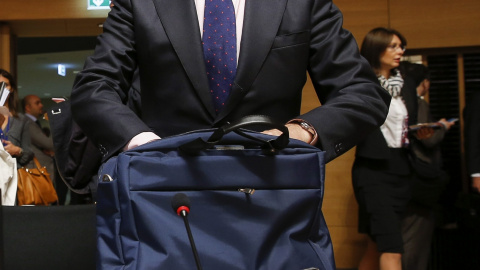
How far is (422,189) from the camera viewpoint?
4.47m

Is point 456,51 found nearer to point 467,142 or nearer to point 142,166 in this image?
point 467,142

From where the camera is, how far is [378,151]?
4031mm

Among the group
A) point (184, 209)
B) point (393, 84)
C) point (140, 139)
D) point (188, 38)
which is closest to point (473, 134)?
point (393, 84)

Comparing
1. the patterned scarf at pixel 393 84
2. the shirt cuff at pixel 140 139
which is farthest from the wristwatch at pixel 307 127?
the patterned scarf at pixel 393 84

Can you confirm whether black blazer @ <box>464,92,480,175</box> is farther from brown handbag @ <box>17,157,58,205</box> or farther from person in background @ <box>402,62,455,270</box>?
brown handbag @ <box>17,157,58,205</box>

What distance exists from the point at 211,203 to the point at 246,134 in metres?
0.13

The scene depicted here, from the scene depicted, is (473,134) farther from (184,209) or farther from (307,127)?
(184,209)

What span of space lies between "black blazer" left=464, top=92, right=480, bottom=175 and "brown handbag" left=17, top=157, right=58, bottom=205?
2665 millimetres

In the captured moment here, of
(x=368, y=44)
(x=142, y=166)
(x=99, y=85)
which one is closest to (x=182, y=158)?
(x=142, y=166)

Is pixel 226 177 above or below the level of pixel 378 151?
above

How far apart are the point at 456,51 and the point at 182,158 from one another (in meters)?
5.59

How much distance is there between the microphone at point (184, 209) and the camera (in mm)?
1104

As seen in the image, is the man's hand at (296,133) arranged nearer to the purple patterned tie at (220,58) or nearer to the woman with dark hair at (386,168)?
the purple patterned tie at (220,58)

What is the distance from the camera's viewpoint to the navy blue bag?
1137 mm
